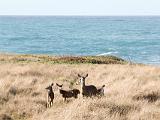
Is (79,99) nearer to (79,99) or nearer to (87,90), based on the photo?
(79,99)

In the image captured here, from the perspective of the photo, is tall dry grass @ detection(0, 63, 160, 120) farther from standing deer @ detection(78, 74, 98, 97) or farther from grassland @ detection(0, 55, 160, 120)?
standing deer @ detection(78, 74, 98, 97)

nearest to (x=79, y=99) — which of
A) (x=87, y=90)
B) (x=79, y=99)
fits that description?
(x=79, y=99)

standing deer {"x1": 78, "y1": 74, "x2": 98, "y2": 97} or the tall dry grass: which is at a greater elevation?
standing deer {"x1": 78, "y1": 74, "x2": 98, "y2": 97}

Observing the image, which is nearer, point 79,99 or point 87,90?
point 79,99

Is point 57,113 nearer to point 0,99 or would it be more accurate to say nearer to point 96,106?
point 96,106

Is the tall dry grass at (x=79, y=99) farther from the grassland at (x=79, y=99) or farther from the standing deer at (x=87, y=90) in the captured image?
the standing deer at (x=87, y=90)

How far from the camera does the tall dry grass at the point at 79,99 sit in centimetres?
1249

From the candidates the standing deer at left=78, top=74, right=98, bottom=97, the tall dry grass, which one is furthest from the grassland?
the standing deer at left=78, top=74, right=98, bottom=97

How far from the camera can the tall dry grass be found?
1249 cm

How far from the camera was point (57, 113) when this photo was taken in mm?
12555

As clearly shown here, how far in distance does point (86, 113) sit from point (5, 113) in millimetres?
2677

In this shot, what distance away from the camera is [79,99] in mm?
13531

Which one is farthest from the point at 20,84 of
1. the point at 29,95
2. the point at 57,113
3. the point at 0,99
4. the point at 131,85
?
the point at 57,113

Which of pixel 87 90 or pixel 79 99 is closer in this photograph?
pixel 79 99
